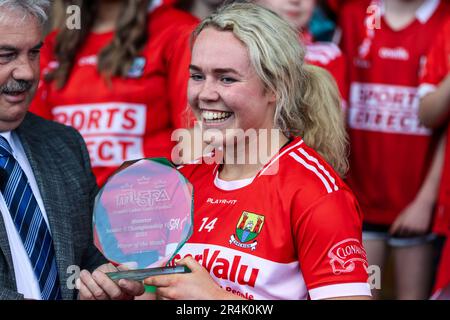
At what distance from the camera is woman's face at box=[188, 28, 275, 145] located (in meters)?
2.21

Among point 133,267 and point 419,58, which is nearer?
point 133,267

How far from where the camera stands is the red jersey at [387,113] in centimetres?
356

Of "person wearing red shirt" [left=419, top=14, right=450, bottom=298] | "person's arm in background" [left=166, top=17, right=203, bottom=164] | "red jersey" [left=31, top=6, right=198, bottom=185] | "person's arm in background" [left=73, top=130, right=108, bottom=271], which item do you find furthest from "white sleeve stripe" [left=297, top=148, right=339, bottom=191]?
"person wearing red shirt" [left=419, top=14, right=450, bottom=298]

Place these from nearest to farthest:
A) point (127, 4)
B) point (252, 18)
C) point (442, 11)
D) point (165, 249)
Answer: point (165, 249) → point (252, 18) → point (127, 4) → point (442, 11)

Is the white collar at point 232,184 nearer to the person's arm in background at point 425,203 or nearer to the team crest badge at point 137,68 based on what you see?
the team crest badge at point 137,68

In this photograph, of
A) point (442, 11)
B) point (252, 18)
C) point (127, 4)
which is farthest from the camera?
point (442, 11)

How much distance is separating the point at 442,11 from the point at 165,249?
2.07 m

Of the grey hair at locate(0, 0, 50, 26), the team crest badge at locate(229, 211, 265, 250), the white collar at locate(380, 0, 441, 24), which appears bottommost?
the team crest badge at locate(229, 211, 265, 250)

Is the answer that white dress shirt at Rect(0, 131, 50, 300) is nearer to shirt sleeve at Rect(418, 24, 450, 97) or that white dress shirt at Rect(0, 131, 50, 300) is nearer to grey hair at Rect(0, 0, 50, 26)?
grey hair at Rect(0, 0, 50, 26)

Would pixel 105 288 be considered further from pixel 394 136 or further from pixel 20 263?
pixel 394 136

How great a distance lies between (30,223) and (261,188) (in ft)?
2.10

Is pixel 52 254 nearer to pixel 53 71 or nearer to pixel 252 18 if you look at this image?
pixel 252 18

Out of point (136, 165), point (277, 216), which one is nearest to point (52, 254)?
point (136, 165)

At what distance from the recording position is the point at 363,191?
3699 millimetres
